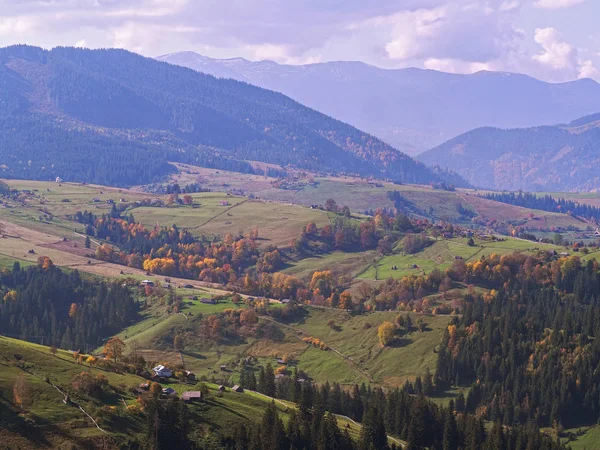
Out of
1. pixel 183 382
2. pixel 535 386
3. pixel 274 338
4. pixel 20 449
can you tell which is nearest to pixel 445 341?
pixel 535 386

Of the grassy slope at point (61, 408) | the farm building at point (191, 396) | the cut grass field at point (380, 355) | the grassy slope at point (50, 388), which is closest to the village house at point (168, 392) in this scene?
the farm building at point (191, 396)

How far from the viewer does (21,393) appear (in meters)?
99.4

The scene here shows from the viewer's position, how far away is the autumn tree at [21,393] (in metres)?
98.1

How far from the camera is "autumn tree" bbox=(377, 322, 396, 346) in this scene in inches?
7446

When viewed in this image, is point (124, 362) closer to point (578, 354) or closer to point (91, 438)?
point (91, 438)

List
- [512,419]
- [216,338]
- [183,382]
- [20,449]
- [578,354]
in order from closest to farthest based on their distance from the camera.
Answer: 1. [20,449]
2. [183,382]
3. [512,419]
4. [578,354]
5. [216,338]

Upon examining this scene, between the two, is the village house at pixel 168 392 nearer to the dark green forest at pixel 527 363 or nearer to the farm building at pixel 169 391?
the farm building at pixel 169 391

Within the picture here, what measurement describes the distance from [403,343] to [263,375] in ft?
181

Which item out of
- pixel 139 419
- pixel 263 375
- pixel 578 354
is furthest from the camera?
pixel 578 354

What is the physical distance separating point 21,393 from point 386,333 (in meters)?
104

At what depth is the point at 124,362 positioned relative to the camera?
125 meters

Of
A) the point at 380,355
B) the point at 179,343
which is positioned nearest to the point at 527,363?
the point at 380,355

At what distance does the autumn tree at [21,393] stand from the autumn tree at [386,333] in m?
102

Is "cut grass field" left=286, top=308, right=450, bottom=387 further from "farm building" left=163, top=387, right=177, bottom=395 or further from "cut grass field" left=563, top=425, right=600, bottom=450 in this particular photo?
"farm building" left=163, top=387, right=177, bottom=395
